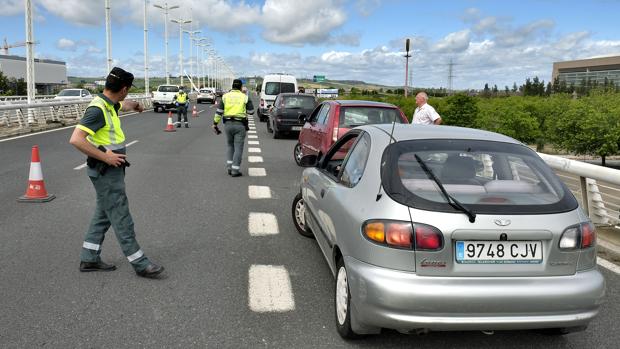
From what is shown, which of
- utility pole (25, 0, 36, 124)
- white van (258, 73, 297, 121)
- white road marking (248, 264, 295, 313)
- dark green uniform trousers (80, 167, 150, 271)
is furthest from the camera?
white van (258, 73, 297, 121)

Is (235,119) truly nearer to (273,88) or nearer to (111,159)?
(111,159)

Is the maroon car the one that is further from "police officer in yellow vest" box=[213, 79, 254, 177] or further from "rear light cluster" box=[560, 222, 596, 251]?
"rear light cluster" box=[560, 222, 596, 251]

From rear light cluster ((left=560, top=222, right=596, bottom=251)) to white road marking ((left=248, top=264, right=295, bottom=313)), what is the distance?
6.45 feet

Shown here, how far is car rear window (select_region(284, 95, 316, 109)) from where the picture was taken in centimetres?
1977

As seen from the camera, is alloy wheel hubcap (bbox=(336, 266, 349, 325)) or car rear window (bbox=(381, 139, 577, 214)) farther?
alloy wheel hubcap (bbox=(336, 266, 349, 325))

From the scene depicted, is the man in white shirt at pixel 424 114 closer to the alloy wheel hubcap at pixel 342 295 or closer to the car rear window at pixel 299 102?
the alloy wheel hubcap at pixel 342 295

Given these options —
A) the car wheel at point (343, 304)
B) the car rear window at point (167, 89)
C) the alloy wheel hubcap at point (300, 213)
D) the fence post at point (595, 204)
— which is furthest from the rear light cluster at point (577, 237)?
the car rear window at point (167, 89)

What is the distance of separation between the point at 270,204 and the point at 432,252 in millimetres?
5145

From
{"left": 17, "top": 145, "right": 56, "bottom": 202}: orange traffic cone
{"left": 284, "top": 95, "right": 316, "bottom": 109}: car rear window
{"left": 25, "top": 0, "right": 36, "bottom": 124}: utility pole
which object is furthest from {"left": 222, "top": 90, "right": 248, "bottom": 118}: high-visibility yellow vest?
{"left": 25, "top": 0, "right": 36, "bottom": 124}: utility pole

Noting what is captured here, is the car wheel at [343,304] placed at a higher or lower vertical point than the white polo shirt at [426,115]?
lower

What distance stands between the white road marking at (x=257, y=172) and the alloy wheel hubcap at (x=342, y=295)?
7444 millimetres

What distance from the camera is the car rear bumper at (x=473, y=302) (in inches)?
125

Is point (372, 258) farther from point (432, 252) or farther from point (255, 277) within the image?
point (255, 277)

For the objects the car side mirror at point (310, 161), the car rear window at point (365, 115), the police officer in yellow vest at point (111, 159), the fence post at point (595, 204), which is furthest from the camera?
the car rear window at point (365, 115)
